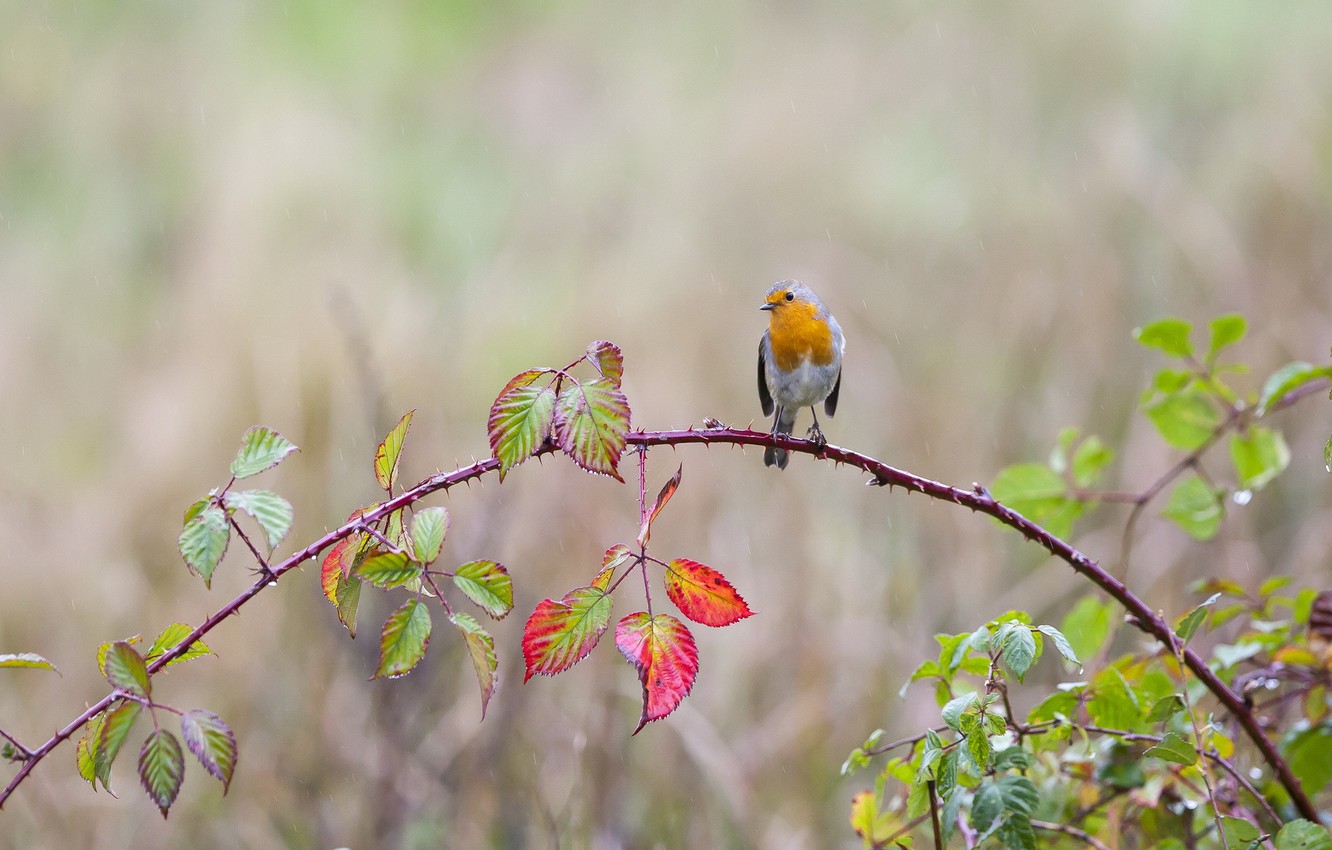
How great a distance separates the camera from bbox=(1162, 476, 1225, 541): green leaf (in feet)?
6.45

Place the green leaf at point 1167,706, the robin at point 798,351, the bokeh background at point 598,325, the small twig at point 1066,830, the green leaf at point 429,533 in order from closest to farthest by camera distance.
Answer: the green leaf at point 429,533 → the green leaf at point 1167,706 → the small twig at point 1066,830 → the robin at point 798,351 → the bokeh background at point 598,325

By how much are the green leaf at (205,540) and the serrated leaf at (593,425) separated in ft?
1.11

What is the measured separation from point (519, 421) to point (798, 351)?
1957mm

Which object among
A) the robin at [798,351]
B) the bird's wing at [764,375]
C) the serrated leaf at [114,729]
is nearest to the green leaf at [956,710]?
the serrated leaf at [114,729]

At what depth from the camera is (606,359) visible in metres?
1.28

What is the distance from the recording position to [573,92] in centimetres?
784

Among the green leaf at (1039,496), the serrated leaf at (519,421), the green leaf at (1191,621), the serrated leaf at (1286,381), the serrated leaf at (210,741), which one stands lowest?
the serrated leaf at (210,741)

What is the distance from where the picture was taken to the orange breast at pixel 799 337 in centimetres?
306

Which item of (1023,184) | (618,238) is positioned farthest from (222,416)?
(1023,184)

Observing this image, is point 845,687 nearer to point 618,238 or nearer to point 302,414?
point 302,414

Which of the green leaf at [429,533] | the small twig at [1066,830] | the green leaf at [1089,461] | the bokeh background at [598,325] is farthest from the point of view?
the bokeh background at [598,325]

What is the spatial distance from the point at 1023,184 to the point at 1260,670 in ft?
14.6

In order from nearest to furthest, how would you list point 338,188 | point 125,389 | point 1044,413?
1. point 1044,413
2. point 125,389
3. point 338,188

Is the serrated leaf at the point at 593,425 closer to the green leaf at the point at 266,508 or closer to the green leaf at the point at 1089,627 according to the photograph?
the green leaf at the point at 266,508
